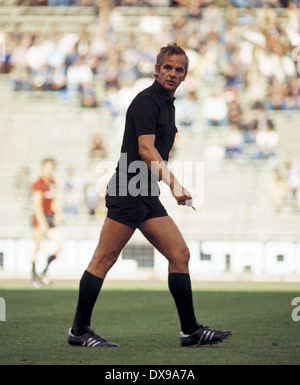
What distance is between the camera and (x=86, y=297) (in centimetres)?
639

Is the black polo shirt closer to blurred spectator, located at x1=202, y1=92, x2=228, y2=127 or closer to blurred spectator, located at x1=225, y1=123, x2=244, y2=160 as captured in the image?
blurred spectator, located at x1=225, y1=123, x2=244, y2=160

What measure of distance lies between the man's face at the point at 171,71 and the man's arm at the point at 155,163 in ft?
1.45

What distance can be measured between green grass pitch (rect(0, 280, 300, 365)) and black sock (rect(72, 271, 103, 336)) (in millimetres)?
210

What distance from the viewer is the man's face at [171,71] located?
→ 631cm

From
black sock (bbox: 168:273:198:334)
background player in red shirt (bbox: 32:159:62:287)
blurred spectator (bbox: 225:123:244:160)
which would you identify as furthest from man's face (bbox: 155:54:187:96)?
blurred spectator (bbox: 225:123:244:160)

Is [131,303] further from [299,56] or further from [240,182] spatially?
[299,56]

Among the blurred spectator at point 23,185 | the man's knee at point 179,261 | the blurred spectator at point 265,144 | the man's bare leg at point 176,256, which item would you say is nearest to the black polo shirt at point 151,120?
the man's bare leg at point 176,256

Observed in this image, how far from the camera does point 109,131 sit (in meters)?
21.5

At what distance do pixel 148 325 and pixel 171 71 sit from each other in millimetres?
3063

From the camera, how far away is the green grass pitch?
5957mm

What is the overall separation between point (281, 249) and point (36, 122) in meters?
7.82

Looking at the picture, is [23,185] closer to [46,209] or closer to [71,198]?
[71,198]

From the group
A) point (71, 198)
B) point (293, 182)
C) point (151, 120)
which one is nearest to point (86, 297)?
point (151, 120)

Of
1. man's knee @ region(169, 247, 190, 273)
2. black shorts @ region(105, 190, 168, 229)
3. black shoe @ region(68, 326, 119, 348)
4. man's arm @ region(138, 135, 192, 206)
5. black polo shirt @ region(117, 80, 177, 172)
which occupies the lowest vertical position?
black shoe @ region(68, 326, 119, 348)
